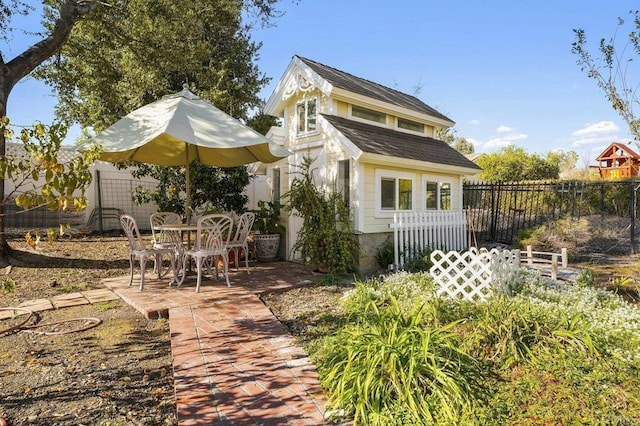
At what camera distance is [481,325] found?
367 centimetres

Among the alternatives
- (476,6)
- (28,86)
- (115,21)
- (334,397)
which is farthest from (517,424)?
(28,86)

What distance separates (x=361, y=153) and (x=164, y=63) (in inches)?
230

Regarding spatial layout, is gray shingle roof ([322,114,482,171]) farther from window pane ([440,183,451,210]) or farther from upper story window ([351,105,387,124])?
window pane ([440,183,451,210])

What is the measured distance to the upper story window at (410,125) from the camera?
10781 mm

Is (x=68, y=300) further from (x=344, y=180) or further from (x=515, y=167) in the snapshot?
(x=515, y=167)

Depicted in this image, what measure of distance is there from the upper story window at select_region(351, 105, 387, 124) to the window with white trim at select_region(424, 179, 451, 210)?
6.74ft

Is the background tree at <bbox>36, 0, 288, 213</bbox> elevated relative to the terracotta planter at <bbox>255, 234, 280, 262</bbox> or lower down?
elevated

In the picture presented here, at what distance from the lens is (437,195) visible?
10477mm

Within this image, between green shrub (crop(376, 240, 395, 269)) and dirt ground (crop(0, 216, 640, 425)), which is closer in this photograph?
dirt ground (crop(0, 216, 640, 425))

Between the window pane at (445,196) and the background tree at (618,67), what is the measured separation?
460 centimetres

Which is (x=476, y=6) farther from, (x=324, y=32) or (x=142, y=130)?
(x=142, y=130)

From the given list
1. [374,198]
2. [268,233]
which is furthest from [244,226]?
[374,198]

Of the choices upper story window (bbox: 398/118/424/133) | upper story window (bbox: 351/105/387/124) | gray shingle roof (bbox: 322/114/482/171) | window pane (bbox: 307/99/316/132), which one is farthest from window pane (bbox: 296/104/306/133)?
upper story window (bbox: 398/118/424/133)

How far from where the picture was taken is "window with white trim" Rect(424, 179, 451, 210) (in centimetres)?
1016
